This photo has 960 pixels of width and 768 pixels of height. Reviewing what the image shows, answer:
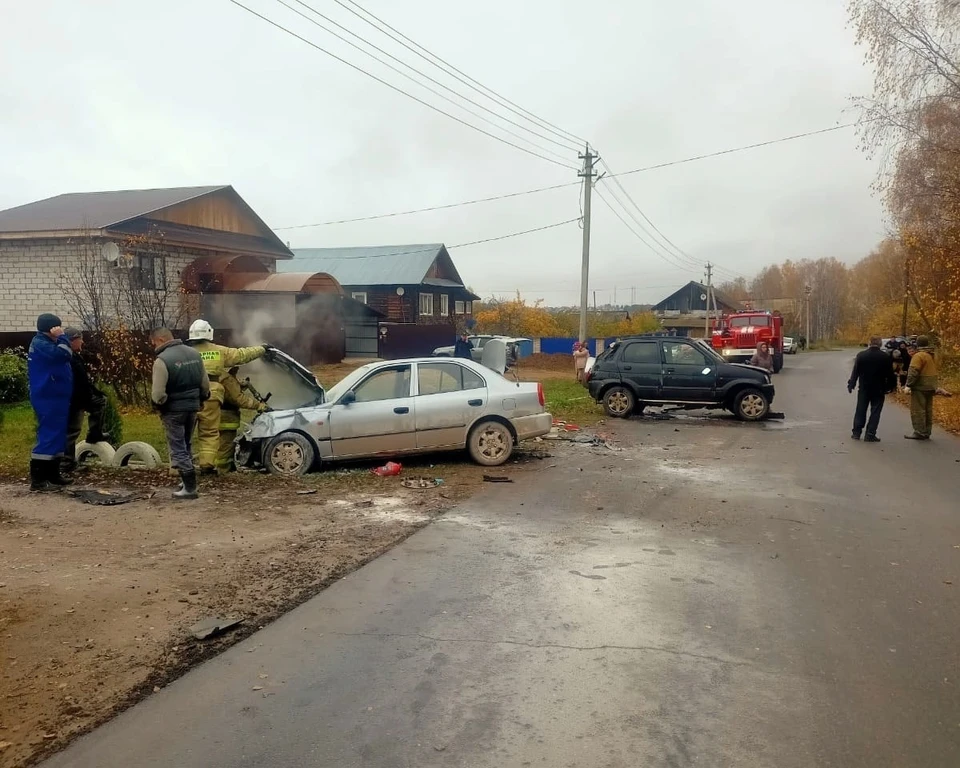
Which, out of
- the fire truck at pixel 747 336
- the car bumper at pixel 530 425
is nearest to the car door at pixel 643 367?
the car bumper at pixel 530 425

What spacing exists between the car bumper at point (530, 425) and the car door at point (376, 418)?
1.36 metres

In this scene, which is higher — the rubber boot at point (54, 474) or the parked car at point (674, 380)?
the parked car at point (674, 380)

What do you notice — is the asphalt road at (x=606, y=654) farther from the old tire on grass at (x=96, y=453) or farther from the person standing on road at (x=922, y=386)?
the person standing on road at (x=922, y=386)

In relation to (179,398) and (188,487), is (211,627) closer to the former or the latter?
(188,487)

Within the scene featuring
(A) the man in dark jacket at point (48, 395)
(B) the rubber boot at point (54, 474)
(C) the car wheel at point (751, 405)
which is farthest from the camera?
(C) the car wheel at point (751, 405)

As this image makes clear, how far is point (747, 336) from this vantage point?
35.6 m

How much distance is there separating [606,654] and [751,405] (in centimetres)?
1268

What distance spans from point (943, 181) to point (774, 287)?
122499 mm

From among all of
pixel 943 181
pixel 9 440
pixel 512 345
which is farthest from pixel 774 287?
pixel 9 440

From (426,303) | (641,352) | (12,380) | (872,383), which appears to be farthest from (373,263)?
(872,383)

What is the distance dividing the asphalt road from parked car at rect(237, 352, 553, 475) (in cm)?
216

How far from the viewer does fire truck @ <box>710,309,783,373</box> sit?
34.3 metres

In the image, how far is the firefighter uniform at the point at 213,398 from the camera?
9.77 m

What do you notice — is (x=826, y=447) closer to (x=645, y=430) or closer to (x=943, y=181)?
(x=645, y=430)
